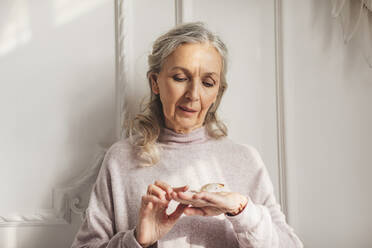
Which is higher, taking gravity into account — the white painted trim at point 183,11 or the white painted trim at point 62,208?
the white painted trim at point 183,11

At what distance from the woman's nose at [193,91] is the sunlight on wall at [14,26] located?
0.65 m

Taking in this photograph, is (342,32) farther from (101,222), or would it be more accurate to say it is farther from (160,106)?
(101,222)

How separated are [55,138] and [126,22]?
47cm

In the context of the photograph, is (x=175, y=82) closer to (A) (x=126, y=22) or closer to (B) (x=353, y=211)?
(A) (x=126, y=22)

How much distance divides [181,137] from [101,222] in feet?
1.11

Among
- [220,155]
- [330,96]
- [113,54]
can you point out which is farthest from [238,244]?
[113,54]

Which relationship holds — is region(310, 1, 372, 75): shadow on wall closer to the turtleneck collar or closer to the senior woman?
the senior woman

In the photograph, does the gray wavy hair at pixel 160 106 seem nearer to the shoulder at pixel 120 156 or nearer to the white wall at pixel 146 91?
the shoulder at pixel 120 156

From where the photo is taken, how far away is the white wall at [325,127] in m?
1.40

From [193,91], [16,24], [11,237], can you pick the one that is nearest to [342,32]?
[193,91]

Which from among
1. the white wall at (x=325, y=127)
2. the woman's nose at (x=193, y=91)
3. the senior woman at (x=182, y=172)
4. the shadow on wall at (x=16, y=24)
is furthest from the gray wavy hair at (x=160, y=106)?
the shadow on wall at (x=16, y=24)

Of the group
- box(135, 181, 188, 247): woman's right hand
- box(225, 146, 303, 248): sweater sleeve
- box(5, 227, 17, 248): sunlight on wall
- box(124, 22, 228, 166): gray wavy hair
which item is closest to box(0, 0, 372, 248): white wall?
box(5, 227, 17, 248): sunlight on wall

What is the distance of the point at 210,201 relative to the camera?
3.04 feet

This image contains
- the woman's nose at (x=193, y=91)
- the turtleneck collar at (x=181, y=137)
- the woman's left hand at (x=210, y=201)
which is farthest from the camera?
the turtleneck collar at (x=181, y=137)
